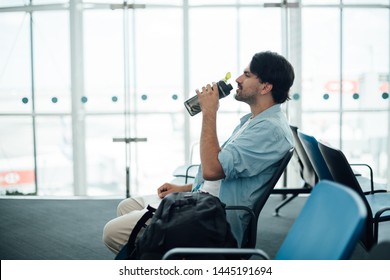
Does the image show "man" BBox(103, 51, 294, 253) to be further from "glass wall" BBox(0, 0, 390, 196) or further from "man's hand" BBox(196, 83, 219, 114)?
"glass wall" BBox(0, 0, 390, 196)

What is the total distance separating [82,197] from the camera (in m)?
4.68

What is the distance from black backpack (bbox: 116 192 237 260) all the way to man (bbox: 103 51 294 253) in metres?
0.31

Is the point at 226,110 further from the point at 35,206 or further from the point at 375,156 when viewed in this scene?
the point at 35,206

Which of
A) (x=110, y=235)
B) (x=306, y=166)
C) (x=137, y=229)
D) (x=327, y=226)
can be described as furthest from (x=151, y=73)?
(x=327, y=226)

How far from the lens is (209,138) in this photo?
176cm

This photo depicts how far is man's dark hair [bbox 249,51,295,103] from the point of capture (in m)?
1.89

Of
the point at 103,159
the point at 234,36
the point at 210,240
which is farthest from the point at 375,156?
the point at 210,240

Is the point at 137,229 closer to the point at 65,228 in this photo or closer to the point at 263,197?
the point at 263,197

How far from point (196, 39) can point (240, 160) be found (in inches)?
130

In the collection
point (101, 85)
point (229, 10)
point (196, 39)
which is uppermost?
point (229, 10)

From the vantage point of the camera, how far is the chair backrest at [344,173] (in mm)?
1821

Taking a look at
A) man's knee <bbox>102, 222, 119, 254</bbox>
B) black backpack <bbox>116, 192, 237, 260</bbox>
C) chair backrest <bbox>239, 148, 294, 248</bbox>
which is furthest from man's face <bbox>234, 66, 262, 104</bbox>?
man's knee <bbox>102, 222, 119, 254</bbox>

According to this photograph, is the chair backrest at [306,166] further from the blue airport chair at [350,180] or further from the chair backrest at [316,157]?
the blue airport chair at [350,180]

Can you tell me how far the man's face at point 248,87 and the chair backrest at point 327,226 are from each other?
33.2 inches
